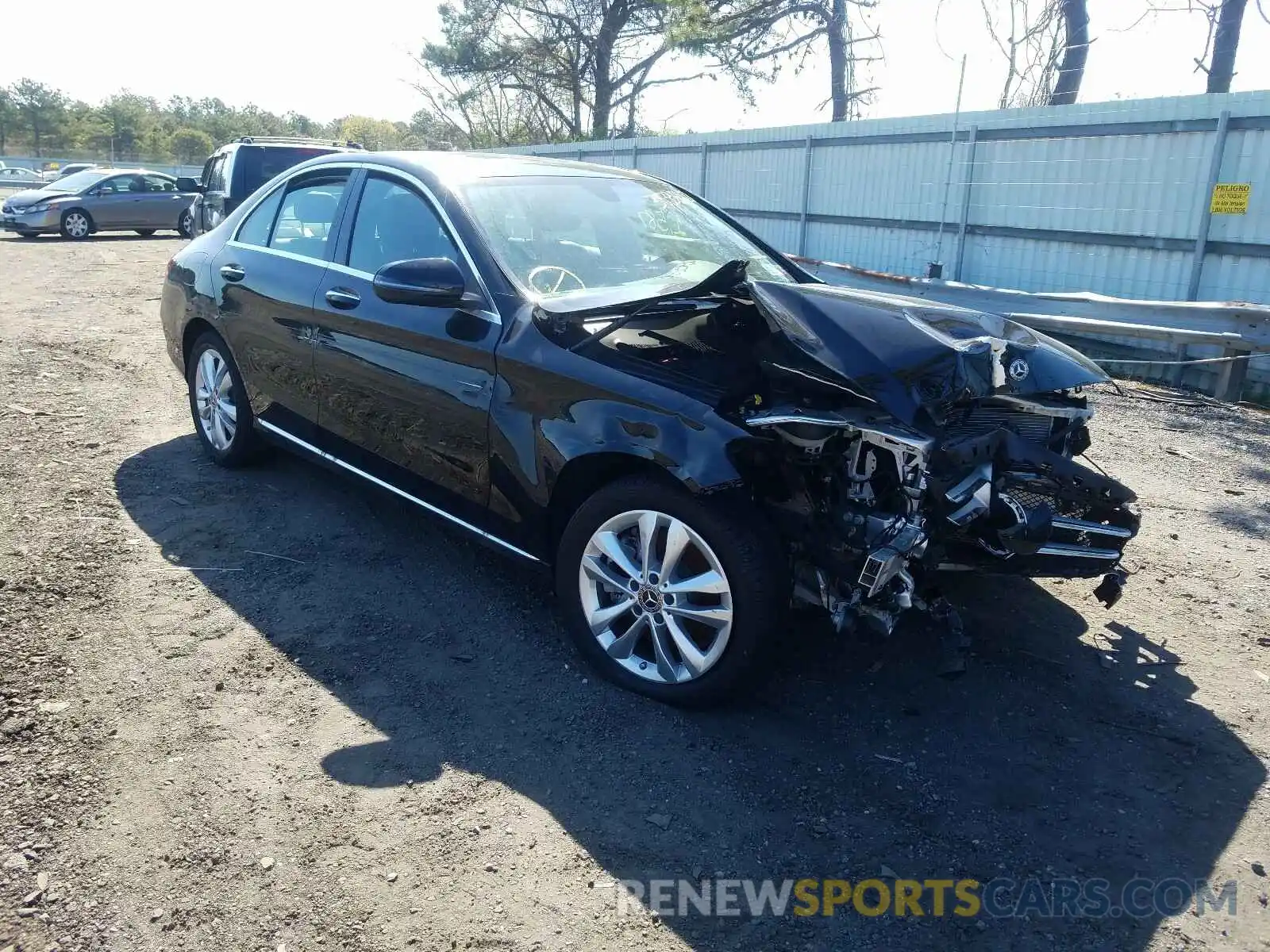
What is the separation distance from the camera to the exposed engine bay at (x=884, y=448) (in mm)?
2951

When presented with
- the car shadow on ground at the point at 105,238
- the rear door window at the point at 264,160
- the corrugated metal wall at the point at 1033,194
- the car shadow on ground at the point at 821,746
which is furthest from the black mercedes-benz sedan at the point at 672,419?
the car shadow on ground at the point at 105,238

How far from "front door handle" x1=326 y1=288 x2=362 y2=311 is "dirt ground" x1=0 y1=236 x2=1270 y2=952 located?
1020 millimetres

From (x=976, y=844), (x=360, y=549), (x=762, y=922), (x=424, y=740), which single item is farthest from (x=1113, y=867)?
(x=360, y=549)

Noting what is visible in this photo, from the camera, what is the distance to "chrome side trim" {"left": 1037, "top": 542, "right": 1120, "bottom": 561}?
10.3ft

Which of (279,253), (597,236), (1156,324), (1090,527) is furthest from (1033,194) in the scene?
(279,253)

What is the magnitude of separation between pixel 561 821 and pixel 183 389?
611 cm

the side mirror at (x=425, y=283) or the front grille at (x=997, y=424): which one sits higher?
the side mirror at (x=425, y=283)

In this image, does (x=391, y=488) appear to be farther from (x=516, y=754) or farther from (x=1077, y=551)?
(x=1077, y=551)

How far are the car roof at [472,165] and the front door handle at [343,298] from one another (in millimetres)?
611

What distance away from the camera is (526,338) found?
11.5 ft

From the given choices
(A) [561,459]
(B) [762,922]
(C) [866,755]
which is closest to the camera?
(B) [762,922]

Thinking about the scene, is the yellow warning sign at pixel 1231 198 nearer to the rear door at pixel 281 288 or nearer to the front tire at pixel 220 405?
the rear door at pixel 281 288

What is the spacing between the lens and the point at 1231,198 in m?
8.76

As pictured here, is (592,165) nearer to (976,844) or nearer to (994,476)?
(994,476)
